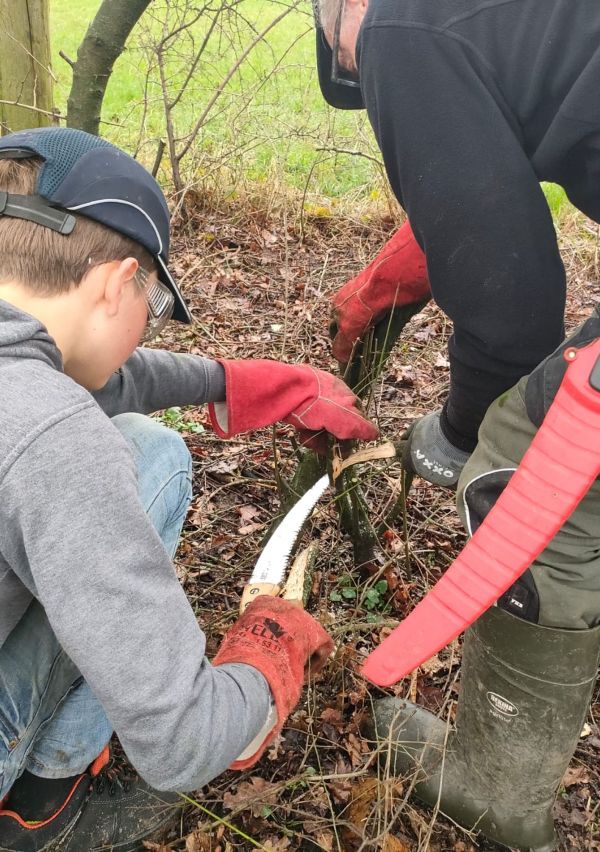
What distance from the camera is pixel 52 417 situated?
3.47ft

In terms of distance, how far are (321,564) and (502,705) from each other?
3.25ft

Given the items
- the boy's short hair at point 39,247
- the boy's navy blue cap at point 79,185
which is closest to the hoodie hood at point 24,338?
the boy's short hair at point 39,247

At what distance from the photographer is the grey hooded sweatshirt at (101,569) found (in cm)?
103

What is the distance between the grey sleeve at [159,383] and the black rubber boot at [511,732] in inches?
42.1

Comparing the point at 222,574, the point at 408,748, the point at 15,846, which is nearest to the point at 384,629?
the point at 408,748

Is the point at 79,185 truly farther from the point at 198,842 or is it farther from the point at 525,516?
the point at 198,842

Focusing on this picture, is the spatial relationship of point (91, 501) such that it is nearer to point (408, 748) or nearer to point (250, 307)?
point (408, 748)

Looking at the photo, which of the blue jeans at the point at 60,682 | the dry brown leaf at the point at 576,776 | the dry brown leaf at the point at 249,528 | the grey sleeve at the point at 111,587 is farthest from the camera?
the dry brown leaf at the point at 249,528

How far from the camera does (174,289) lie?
1.61 m

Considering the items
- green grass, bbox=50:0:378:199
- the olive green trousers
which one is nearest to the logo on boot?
the olive green trousers

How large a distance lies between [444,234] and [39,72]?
2.39m

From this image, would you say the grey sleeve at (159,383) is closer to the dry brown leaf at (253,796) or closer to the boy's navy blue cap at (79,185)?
the boy's navy blue cap at (79,185)

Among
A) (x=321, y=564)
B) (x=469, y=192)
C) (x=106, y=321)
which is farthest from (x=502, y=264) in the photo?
(x=321, y=564)

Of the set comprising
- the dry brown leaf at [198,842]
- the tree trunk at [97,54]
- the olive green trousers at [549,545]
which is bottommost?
the dry brown leaf at [198,842]
